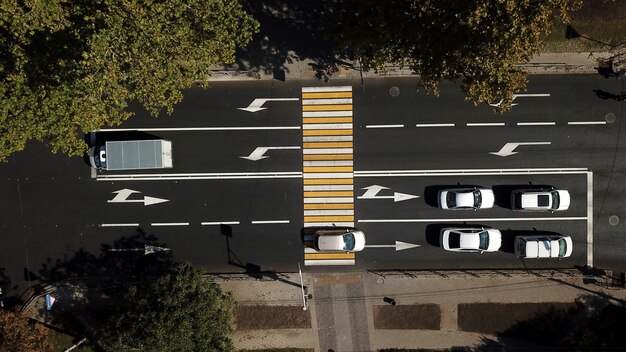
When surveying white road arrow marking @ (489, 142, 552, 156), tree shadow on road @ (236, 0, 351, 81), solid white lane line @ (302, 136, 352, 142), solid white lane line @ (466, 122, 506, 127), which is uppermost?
tree shadow on road @ (236, 0, 351, 81)

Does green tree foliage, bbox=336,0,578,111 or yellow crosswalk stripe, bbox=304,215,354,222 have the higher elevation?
green tree foliage, bbox=336,0,578,111

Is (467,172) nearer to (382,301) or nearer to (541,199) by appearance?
(541,199)

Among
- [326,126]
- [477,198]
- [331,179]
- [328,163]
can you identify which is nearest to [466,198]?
[477,198]

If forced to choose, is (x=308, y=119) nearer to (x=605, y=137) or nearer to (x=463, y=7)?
(x=463, y=7)

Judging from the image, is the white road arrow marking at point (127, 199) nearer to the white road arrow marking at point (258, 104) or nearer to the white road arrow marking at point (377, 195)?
the white road arrow marking at point (258, 104)

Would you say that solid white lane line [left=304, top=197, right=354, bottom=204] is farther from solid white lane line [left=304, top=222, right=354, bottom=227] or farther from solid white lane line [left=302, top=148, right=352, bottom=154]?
solid white lane line [left=302, top=148, right=352, bottom=154]

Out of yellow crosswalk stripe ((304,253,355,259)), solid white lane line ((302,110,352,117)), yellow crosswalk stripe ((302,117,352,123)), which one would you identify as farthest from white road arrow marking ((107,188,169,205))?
solid white lane line ((302,110,352,117))
